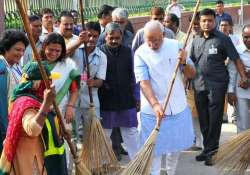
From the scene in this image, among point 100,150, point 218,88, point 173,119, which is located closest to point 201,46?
point 218,88

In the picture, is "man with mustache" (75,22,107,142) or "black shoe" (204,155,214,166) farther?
"black shoe" (204,155,214,166)

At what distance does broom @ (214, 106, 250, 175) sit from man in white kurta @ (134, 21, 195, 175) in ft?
1.74

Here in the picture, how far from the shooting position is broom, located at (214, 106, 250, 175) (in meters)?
5.18

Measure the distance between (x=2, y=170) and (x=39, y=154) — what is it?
27 centimetres

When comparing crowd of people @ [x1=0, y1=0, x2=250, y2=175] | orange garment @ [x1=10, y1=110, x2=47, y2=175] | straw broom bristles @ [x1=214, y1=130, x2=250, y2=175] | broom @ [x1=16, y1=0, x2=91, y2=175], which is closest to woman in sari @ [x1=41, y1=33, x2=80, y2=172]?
crowd of people @ [x1=0, y1=0, x2=250, y2=175]

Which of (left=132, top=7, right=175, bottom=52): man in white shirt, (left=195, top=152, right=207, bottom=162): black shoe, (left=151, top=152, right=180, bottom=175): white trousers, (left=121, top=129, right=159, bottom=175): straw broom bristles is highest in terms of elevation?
(left=132, top=7, right=175, bottom=52): man in white shirt

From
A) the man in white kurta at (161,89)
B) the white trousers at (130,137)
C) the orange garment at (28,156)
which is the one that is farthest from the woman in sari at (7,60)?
the white trousers at (130,137)

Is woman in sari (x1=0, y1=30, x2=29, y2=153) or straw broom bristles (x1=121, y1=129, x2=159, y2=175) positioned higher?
woman in sari (x1=0, y1=30, x2=29, y2=153)

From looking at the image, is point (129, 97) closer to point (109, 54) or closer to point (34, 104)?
point (109, 54)

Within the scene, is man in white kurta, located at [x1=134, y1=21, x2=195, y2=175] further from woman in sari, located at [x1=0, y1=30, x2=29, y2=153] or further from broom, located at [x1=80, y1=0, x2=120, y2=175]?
woman in sari, located at [x1=0, y1=30, x2=29, y2=153]

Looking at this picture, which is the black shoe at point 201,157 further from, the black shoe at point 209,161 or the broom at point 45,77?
the broom at point 45,77

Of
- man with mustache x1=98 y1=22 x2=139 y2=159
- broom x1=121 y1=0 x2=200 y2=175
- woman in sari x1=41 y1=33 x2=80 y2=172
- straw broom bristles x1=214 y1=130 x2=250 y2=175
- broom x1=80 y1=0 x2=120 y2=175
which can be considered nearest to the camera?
broom x1=121 y1=0 x2=200 y2=175

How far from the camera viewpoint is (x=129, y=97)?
5.86 meters

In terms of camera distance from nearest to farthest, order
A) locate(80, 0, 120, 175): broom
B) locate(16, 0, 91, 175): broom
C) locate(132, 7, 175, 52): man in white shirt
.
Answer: locate(16, 0, 91, 175): broom
locate(80, 0, 120, 175): broom
locate(132, 7, 175, 52): man in white shirt
